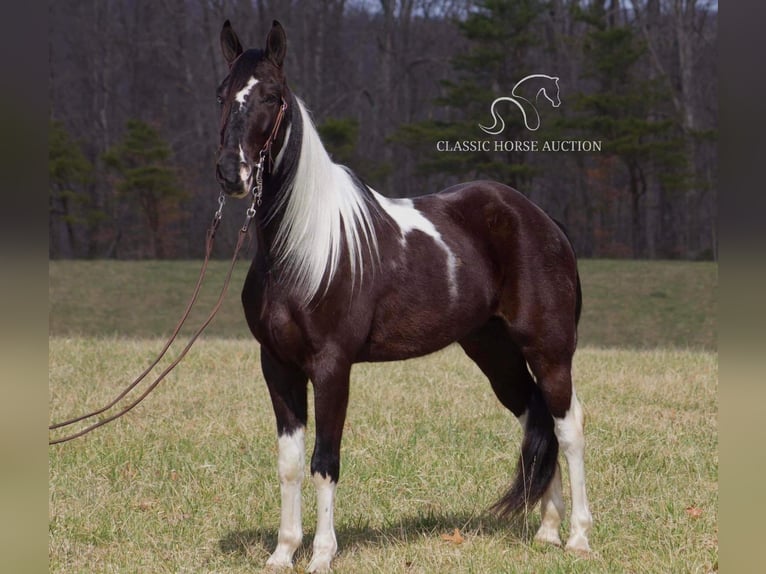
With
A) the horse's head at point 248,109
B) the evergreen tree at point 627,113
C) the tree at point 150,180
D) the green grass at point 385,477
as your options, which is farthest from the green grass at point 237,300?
the horse's head at point 248,109

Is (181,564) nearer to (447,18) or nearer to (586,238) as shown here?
(586,238)

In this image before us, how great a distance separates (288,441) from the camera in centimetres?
415

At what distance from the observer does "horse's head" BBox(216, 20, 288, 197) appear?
3691 millimetres

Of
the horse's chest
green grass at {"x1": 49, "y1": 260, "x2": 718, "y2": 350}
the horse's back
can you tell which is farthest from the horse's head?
green grass at {"x1": 49, "y1": 260, "x2": 718, "y2": 350}

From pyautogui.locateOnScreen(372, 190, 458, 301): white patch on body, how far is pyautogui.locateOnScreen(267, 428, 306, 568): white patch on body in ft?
3.54

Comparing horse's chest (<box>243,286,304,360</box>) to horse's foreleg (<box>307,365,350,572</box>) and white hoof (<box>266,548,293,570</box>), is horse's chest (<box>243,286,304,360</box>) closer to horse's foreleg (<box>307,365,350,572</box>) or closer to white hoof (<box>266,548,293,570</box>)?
horse's foreleg (<box>307,365,350,572</box>)

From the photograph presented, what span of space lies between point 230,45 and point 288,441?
1876mm

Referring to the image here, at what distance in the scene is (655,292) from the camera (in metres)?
20.5

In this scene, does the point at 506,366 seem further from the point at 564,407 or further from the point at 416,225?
the point at 416,225

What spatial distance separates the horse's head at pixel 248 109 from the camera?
3691 mm

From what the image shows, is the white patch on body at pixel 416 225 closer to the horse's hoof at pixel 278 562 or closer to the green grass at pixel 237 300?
the horse's hoof at pixel 278 562

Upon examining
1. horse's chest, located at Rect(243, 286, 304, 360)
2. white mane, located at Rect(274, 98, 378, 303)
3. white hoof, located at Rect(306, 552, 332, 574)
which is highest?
white mane, located at Rect(274, 98, 378, 303)

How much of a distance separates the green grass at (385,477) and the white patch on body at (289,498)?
0.14 m

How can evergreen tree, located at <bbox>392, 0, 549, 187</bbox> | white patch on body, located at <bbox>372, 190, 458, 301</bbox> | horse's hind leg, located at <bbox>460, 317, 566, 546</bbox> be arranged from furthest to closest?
evergreen tree, located at <bbox>392, 0, 549, 187</bbox> → horse's hind leg, located at <bbox>460, 317, 566, 546</bbox> → white patch on body, located at <bbox>372, 190, 458, 301</bbox>
